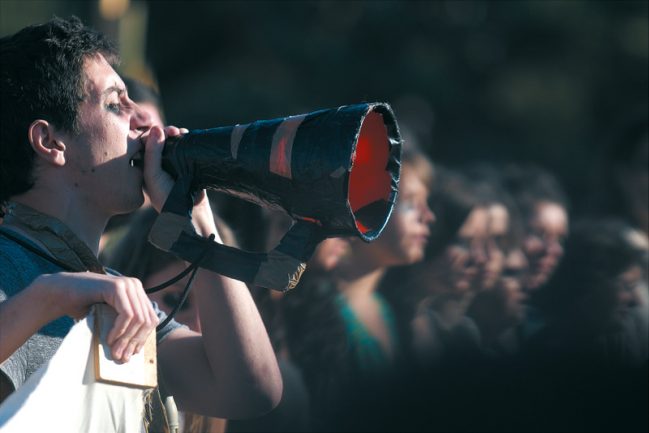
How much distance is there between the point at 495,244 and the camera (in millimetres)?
5938

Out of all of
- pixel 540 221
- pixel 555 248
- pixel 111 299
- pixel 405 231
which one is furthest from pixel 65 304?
pixel 540 221

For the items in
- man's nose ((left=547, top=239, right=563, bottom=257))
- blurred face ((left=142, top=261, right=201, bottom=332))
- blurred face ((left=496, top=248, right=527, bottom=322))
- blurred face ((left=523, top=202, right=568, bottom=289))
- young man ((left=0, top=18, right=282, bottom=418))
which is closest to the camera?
young man ((left=0, top=18, right=282, bottom=418))

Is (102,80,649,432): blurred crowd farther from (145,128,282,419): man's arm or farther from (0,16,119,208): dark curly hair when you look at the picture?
(0,16,119,208): dark curly hair

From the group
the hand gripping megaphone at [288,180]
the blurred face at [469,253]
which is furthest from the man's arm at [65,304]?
the blurred face at [469,253]

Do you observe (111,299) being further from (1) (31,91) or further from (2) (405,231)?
(2) (405,231)

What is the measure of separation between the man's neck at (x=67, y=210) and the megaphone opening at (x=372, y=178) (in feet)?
1.72

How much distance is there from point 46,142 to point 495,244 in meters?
3.89

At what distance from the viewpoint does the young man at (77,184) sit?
218cm

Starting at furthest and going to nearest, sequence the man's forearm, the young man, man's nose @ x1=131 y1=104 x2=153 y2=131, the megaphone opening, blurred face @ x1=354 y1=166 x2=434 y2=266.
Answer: blurred face @ x1=354 y1=166 x2=434 y2=266 < the man's forearm < man's nose @ x1=131 y1=104 x2=153 y2=131 < the megaphone opening < the young man

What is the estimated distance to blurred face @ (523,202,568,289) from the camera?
19.6ft

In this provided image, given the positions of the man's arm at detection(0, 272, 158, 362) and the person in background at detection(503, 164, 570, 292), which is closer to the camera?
the man's arm at detection(0, 272, 158, 362)

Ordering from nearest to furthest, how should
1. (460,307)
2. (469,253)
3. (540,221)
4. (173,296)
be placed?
(173,296), (460,307), (469,253), (540,221)

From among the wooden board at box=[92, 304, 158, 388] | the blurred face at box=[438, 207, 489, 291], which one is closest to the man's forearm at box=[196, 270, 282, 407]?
the wooden board at box=[92, 304, 158, 388]

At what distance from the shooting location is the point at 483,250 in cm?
584
